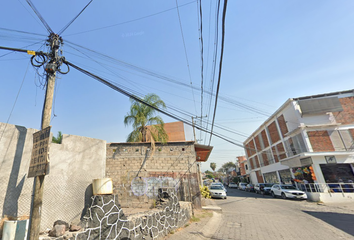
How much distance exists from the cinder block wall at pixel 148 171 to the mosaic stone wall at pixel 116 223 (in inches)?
174

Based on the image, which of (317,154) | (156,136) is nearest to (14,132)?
(156,136)

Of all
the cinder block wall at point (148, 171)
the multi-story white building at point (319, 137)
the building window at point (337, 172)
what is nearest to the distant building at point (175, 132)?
the multi-story white building at point (319, 137)

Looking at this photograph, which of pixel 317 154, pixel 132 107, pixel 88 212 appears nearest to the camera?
pixel 88 212

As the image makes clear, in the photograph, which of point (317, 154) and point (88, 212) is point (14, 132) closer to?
point (88, 212)

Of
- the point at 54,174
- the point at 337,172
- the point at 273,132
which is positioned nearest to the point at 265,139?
the point at 273,132

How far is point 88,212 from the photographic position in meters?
4.32

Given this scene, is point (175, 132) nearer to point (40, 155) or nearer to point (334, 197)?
point (334, 197)

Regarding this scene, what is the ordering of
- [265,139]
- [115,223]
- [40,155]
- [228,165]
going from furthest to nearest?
[228,165] → [265,139] → [115,223] → [40,155]

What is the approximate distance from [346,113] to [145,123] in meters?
24.3

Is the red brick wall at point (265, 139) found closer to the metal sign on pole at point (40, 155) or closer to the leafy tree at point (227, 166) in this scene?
the metal sign on pole at point (40, 155)

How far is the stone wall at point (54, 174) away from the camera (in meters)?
4.46

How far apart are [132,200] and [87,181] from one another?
4672 millimetres

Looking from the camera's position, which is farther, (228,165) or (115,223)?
(228,165)

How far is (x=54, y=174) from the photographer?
5.52 m
